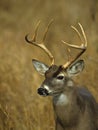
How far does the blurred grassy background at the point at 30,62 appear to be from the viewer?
11.4 m

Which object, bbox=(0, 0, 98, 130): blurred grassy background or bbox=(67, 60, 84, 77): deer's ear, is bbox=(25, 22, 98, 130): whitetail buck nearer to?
bbox=(67, 60, 84, 77): deer's ear

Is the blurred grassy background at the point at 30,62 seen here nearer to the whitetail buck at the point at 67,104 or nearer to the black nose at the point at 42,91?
the whitetail buck at the point at 67,104

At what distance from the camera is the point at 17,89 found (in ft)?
40.7

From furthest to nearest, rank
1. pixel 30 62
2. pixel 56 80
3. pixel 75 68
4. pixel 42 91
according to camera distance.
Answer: pixel 30 62, pixel 75 68, pixel 56 80, pixel 42 91

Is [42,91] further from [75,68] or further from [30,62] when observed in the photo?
[30,62]

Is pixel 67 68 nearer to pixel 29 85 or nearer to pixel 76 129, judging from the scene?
pixel 76 129

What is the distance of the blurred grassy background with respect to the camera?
11375mm

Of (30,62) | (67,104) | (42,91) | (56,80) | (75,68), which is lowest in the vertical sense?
(30,62)

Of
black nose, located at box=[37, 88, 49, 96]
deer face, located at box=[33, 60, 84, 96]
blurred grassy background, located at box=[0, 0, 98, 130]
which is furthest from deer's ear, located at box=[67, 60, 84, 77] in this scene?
blurred grassy background, located at box=[0, 0, 98, 130]

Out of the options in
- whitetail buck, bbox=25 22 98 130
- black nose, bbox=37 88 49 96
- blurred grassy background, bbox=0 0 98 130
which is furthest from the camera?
blurred grassy background, bbox=0 0 98 130

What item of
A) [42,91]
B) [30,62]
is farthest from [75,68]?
[30,62]

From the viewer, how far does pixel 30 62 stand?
1521cm

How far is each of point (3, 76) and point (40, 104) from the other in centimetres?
89

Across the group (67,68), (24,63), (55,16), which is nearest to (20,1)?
(55,16)
